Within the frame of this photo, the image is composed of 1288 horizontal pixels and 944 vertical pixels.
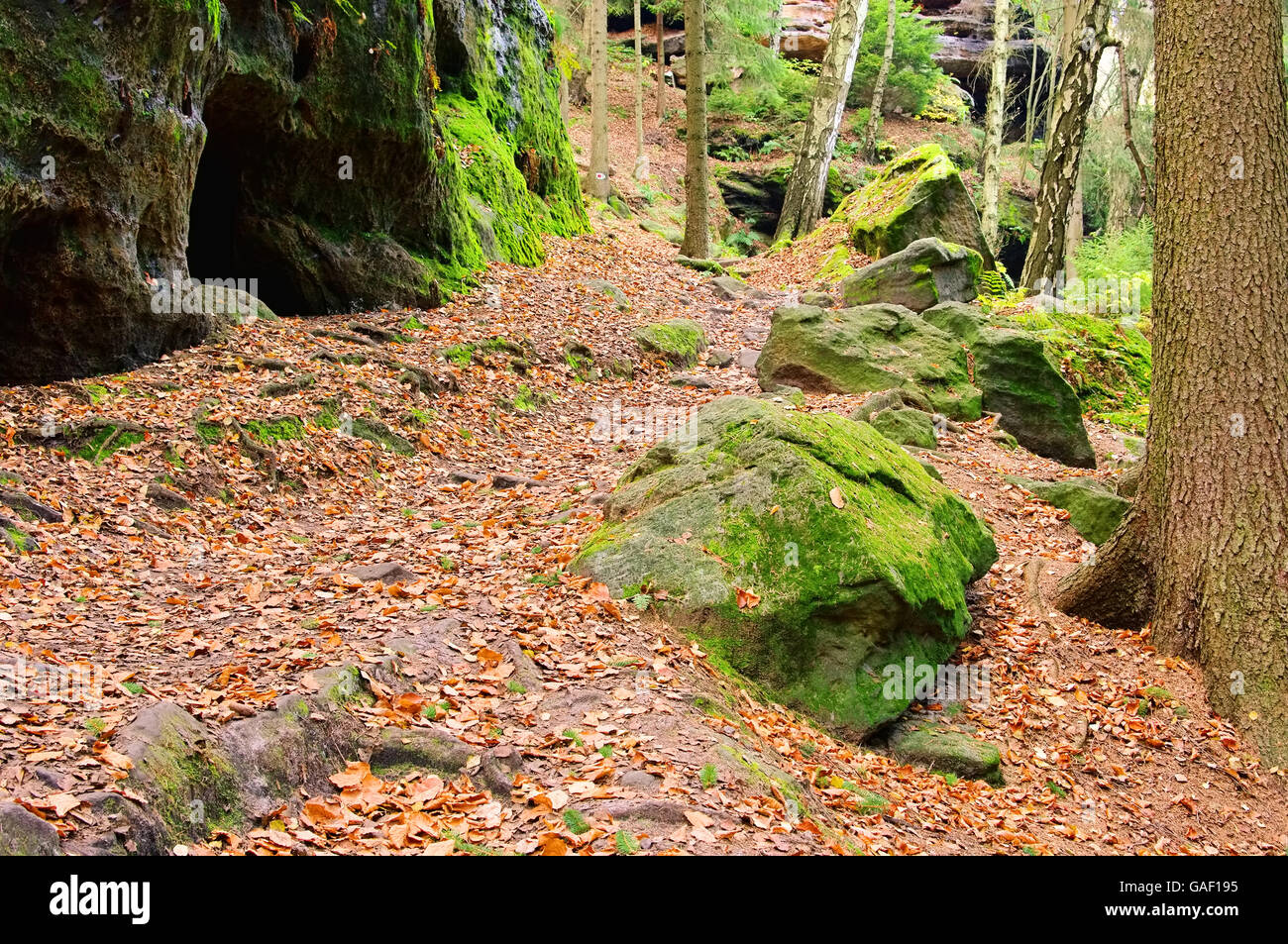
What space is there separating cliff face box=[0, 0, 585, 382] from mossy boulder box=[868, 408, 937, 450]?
645 centimetres

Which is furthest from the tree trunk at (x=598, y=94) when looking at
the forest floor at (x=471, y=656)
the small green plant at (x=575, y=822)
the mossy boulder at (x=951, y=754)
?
the small green plant at (x=575, y=822)

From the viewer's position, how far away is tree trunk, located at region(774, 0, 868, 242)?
2088 cm

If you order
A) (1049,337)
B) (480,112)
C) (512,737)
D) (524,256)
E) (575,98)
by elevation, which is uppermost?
(575,98)

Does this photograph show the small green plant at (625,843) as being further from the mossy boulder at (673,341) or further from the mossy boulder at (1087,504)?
the mossy boulder at (673,341)

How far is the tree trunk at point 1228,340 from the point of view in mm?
6336

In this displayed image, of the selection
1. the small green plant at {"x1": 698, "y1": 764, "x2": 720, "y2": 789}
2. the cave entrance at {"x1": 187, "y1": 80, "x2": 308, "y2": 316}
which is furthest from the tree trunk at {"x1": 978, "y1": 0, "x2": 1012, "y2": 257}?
the small green plant at {"x1": 698, "y1": 764, "x2": 720, "y2": 789}

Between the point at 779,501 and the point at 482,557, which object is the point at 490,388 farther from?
the point at 779,501

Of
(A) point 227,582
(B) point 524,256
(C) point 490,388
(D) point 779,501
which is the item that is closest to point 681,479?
(D) point 779,501

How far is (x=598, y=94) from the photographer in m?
21.1

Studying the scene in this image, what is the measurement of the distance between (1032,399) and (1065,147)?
6271 mm

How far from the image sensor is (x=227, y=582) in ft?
20.1

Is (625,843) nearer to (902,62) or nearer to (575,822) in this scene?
(575,822)

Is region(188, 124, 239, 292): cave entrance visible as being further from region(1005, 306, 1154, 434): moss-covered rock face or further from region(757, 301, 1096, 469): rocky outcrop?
region(1005, 306, 1154, 434): moss-covered rock face
